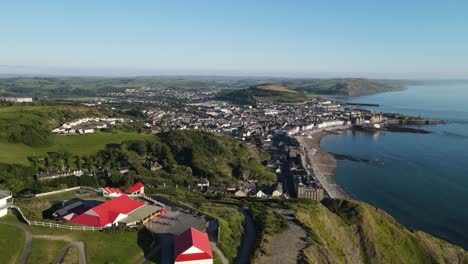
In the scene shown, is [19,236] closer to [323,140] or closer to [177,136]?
[177,136]

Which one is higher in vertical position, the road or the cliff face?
the cliff face

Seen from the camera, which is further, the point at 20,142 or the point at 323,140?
the point at 323,140

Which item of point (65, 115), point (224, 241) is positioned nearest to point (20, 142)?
point (65, 115)

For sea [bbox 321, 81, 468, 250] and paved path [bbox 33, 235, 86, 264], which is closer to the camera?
paved path [bbox 33, 235, 86, 264]

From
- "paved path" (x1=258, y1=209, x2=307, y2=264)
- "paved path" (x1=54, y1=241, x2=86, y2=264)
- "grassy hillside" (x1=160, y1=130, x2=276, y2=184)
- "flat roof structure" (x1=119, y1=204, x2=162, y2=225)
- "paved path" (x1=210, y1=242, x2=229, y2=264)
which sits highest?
"paved path" (x1=54, y1=241, x2=86, y2=264)

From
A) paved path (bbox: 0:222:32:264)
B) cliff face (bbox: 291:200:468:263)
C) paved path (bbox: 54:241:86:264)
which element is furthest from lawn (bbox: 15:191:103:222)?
cliff face (bbox: 291:200:468:263)

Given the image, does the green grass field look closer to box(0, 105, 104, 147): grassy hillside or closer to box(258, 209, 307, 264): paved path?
box(0, 105, 104, 147): grassy hillside

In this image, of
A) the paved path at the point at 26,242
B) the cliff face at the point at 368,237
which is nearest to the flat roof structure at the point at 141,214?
the paved path at the point at 26,242
